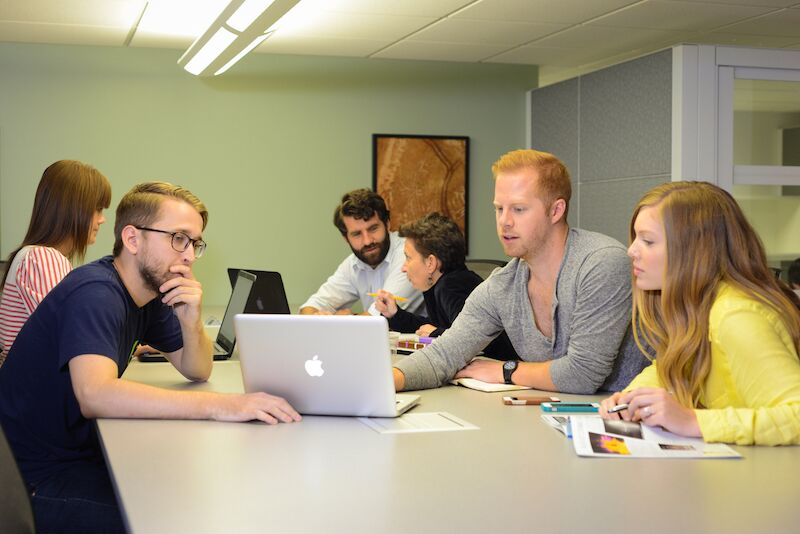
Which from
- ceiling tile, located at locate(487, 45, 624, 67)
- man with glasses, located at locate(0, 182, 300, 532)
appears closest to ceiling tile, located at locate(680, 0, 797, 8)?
ceiling tile, located at locate(487, 45, 624, 67)

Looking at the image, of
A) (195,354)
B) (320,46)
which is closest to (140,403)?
(195,354)

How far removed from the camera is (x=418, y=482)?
1.53 meters

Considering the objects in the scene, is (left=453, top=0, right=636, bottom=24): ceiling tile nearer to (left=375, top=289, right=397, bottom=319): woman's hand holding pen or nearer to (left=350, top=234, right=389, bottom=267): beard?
(left=350, top=234, right=389, bottom=267): beard

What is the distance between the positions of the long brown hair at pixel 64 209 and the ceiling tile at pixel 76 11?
4.31 ft

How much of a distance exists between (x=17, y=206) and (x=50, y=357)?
11.4ft

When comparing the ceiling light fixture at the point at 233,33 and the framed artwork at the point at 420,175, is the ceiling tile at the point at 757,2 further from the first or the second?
the framed artwork at the point at 420,175

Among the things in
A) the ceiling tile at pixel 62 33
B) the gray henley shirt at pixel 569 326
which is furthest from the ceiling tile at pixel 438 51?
the gray henley shirt at pixel 569 326

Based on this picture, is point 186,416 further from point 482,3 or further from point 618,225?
point 618,225

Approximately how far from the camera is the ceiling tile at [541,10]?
14.0ft

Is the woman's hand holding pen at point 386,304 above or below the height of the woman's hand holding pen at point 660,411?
above

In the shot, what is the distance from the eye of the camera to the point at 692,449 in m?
1.71

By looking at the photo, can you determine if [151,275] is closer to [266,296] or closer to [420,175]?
[266,296]

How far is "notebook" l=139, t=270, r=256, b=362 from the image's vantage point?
310 centimetres

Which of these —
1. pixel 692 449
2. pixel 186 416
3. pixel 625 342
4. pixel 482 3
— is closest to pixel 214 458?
pixel 186 416
